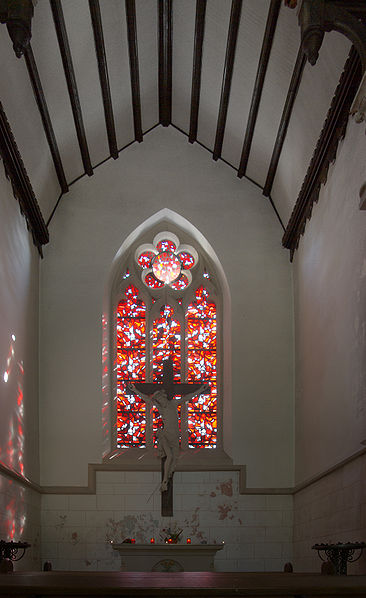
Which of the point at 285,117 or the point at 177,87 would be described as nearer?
the point at 285,117

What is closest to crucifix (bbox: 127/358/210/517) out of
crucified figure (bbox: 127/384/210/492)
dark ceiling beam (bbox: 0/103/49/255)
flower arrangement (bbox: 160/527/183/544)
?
crucified figure (bbox: 127/384/210/492)

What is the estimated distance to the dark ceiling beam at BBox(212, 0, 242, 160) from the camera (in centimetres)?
970

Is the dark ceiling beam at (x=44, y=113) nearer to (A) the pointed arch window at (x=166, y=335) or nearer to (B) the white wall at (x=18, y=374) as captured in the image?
(B) the white wall at (x=18, y=374)

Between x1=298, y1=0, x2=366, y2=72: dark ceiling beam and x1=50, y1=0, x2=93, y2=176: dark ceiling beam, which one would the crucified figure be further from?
x1=298, y1=0, x2=366, y2=72: dark ceiling beam

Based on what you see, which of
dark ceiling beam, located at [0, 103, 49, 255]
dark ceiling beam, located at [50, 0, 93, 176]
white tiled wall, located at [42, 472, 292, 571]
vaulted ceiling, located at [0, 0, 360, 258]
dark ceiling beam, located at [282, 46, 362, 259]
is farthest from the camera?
white tiled wall, located at [42, 472, 292, 571]

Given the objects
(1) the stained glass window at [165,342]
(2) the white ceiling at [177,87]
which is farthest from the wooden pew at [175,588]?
(1) the stained glass window at [165,342]

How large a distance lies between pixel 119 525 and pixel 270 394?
2.71 meters

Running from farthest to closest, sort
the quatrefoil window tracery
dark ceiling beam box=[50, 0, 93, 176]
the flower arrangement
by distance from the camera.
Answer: the quatrefoil window tracery < the flower arrangement < dark ceiling beam box=[50, 0, 93, 176]

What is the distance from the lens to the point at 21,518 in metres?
10.2

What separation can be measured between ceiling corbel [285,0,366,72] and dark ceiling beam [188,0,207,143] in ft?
14.2

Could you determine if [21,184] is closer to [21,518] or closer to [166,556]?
[21,518]

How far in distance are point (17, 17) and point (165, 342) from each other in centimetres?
759

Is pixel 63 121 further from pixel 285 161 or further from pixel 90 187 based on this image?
pixel 285 161

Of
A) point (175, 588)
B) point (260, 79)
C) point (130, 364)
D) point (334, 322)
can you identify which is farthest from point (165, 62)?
point (175, 588)
